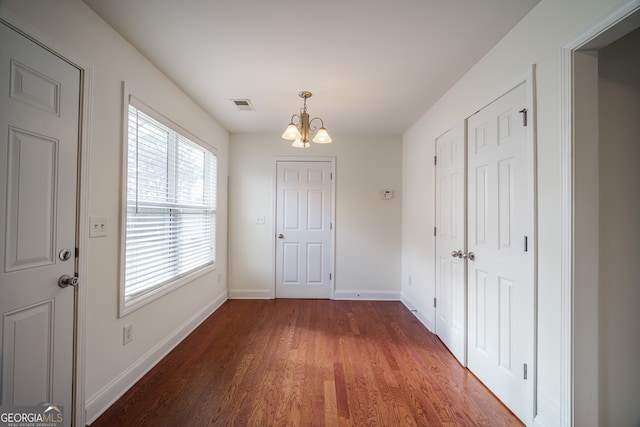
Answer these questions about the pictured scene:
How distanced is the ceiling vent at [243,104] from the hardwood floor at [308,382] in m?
2.45

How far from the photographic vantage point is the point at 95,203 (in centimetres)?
162

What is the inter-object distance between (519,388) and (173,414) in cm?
216

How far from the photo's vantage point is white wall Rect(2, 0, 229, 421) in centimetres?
142

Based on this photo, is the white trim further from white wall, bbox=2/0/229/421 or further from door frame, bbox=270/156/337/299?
door frame, bbox=270/156/337/299

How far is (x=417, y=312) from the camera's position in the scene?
10.9 feet

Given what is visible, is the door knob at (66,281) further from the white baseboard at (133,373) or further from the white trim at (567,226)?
the white trim at (567,226)

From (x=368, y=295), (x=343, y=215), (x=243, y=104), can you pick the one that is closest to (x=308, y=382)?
(x=368, y=295)

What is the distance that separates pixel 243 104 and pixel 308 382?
272 centimetres

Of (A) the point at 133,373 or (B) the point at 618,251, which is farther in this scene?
(A) the point at 133,373

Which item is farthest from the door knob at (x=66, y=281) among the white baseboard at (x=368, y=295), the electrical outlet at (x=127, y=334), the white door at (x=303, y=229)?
the white baseboard at (x=368, y=295)

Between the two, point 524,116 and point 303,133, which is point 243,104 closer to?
point 303,133

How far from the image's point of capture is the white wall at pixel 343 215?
3941mm

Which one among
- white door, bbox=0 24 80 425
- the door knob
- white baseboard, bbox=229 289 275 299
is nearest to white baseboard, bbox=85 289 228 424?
white door, bbox=0 24 80 425

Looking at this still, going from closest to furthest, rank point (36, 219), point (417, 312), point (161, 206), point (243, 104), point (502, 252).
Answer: point (36, 219)
point (502, 252)
point (161, 206)
point (243, 104)
point (417, 312)
